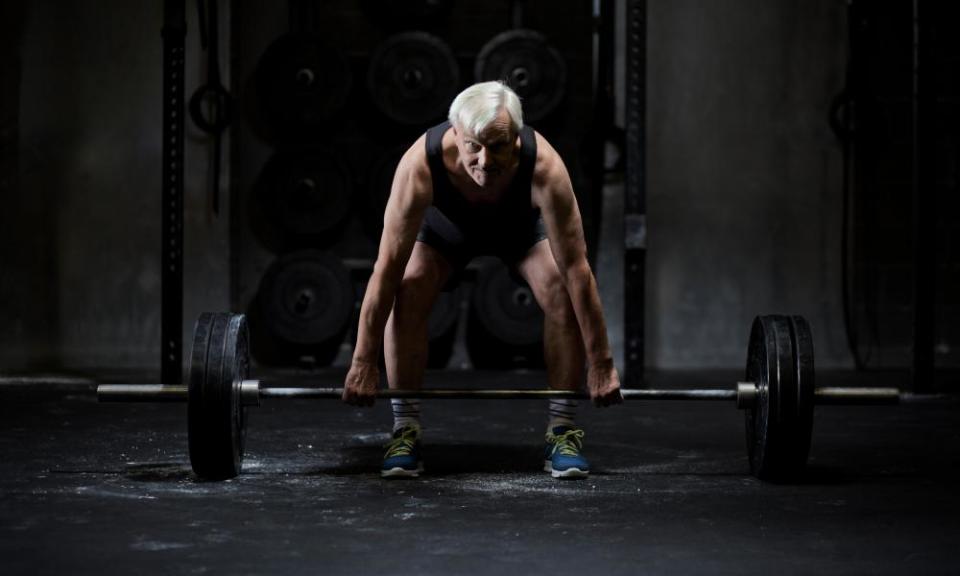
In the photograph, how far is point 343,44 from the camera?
682 centimetres

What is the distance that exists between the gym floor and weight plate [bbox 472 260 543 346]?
2.02 metres

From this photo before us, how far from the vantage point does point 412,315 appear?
3135mm

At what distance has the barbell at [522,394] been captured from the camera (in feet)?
9.60

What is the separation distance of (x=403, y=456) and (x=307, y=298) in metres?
3.55

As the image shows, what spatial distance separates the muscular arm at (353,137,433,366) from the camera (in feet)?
9.53

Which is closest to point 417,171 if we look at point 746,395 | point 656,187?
point 746,395

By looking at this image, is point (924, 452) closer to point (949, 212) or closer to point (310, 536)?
point (310, 536)

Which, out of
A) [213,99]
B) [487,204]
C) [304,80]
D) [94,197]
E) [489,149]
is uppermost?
[304,80]

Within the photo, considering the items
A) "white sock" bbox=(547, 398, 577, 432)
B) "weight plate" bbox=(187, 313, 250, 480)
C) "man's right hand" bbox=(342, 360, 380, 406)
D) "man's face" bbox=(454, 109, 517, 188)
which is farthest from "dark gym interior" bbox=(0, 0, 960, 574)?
"man's face" bbox=(454, 109, 517, 188)

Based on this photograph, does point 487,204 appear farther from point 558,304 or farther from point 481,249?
point 558,304

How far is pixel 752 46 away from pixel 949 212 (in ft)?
4.77

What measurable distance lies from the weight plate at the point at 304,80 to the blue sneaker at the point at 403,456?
377 cm

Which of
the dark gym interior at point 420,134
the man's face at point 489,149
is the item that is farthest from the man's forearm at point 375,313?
the dark gym interior at point 420,134

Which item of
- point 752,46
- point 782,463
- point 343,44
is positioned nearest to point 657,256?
point 752,46
